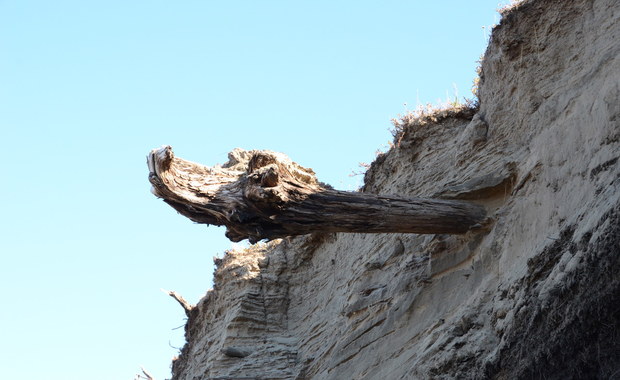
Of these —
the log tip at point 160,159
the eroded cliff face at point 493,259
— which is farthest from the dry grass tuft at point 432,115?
the log tip at point 160,159

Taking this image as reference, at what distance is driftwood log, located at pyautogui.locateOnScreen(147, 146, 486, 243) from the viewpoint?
860 centimetres

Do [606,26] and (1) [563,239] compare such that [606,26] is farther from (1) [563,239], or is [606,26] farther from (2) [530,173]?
(1) [563,239]

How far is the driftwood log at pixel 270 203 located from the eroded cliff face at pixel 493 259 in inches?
30.1

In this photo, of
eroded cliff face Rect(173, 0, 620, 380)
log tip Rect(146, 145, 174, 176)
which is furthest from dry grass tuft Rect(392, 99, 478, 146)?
log tip Rect(146, 145, 174, 176)

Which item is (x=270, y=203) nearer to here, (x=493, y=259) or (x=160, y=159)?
(x=160, y=159)

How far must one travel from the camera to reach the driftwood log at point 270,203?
8602mm

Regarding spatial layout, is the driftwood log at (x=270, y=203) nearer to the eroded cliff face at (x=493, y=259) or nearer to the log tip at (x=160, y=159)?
the log tip at (x=160, y=159)

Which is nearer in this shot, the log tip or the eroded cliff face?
the eroded cliff face

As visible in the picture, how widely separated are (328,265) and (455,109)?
3116mm

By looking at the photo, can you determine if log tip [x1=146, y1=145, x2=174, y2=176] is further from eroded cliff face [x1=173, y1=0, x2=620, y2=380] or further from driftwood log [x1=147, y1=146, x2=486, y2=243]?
eroded cliff face [x1=173, y1=0, x2=620, y2=380]

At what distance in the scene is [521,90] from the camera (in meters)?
9.88

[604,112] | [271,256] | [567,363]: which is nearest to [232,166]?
[271,256]

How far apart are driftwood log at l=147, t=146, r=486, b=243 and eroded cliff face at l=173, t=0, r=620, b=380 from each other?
76 cm

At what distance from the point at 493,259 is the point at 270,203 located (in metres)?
2.29
